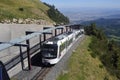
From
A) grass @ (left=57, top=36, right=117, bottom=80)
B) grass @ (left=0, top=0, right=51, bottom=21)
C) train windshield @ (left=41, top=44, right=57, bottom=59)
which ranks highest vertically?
grass @ (left=0, top=0, right=51, bottom=21)

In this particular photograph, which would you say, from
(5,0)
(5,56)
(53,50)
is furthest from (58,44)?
(5,0)

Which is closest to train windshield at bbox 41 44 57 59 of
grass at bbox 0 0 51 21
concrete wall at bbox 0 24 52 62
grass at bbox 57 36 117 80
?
grass at bbox 57 36 117 80

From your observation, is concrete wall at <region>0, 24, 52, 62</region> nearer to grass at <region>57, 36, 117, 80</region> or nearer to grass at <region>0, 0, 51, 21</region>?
grass at <region>57, 36, 117, 80</region>

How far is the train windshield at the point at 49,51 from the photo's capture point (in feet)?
128

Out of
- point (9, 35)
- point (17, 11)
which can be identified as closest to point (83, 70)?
point (9, 35)

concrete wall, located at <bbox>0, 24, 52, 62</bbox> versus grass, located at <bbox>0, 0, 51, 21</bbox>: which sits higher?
grass, located at <bbox>0, 0, 51, 21</bbox>

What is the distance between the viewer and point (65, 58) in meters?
48.4

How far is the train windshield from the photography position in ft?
128

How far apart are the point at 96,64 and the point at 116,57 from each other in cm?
1849

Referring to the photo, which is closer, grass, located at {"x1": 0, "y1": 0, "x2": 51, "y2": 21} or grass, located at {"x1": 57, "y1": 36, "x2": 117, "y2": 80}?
grass, located at {"x1": 57, "y1": 36, "x2": 117, "y2": 80}

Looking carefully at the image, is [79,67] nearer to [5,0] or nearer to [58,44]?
[58,44]

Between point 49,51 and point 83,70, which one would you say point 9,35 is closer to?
point 49,51

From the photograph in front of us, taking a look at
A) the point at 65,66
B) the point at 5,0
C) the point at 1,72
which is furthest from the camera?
the point at 5,0

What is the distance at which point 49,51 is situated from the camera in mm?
39219
